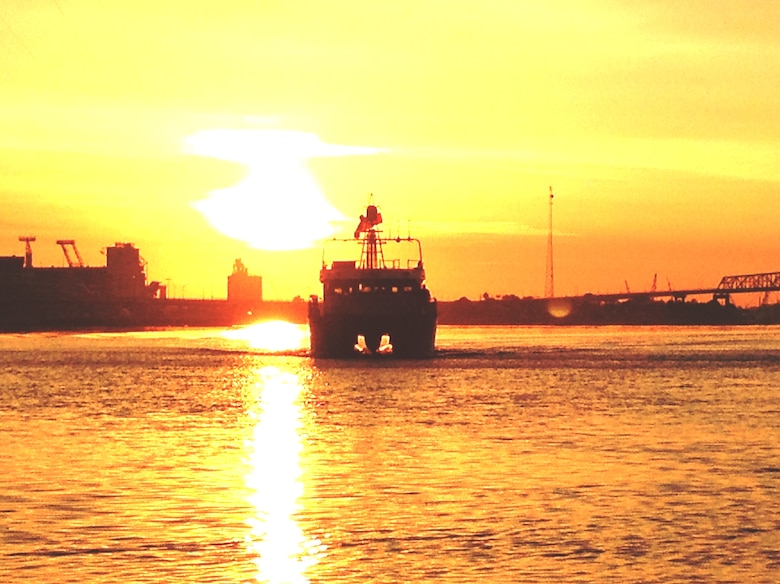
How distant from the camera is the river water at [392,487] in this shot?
25.7m

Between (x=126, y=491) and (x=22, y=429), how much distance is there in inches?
799

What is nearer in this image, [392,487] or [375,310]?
[392,487]

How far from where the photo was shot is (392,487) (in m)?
36.0

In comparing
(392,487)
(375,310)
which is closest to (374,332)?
(375,310)

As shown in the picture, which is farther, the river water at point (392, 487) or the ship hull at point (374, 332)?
the ship hull at point (374, 332)

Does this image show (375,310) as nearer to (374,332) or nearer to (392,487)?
(374,332)

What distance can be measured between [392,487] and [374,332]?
7959cm

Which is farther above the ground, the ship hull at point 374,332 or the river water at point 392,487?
the ship hull at point 374,332

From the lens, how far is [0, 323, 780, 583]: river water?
2569 centimetres

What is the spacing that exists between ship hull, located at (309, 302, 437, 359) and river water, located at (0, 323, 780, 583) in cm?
3797

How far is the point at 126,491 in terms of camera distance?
34.7m

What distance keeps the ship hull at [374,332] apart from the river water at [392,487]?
37966 millimetres

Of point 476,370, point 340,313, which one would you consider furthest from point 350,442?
point 340,313

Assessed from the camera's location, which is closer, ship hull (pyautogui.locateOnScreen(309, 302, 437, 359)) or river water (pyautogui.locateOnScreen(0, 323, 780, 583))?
river water (pyautogui.locateOnScreen(0, 323, 780, 583))
